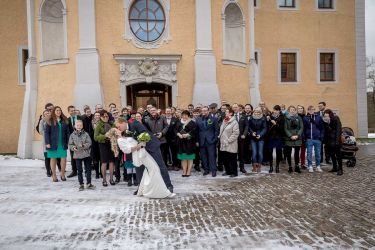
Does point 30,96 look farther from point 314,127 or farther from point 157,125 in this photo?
point 314,127

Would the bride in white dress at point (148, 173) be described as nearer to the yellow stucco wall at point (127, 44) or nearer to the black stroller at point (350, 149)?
the black stroller at point (350, 149)

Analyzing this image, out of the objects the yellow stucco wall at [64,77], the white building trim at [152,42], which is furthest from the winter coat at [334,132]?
the yellow stucco wall at [64,77]

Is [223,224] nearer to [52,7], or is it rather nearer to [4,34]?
[52,7]

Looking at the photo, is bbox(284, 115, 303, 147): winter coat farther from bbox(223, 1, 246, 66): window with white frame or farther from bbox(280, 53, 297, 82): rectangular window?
bbox(280, 53, 297, 82): rectangular window

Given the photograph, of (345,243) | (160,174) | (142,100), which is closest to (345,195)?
(345,243)

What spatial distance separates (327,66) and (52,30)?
1655 centimetres

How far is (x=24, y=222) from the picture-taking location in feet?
20.3

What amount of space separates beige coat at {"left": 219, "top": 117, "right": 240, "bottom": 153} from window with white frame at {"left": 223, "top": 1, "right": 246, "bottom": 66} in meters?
7.15

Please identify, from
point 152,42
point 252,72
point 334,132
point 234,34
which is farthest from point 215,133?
point 234,34

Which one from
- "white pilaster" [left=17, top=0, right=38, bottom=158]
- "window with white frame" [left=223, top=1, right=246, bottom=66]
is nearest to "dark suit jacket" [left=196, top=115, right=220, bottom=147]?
"window with white frame" [left=223, top=1, right=246, bottom=66]

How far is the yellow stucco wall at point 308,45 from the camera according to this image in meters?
22.2

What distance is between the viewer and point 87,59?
1462 centimetres

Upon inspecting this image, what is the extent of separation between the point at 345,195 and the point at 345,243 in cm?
322

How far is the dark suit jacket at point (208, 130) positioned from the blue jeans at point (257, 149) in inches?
49.9
